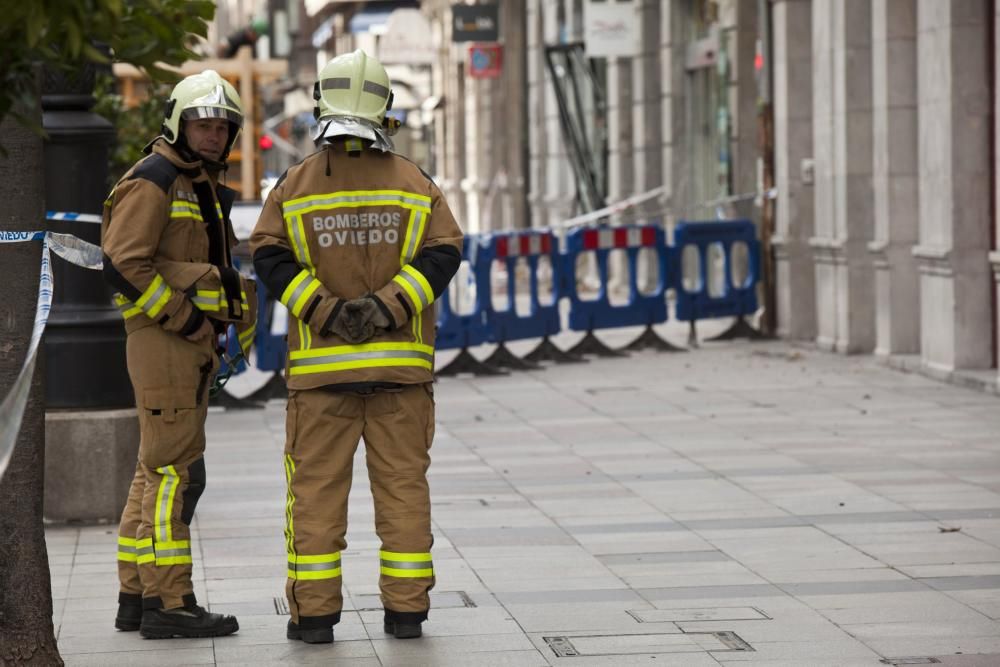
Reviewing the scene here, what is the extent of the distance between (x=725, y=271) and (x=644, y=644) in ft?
41.3

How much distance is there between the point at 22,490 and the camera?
5719 millimetres

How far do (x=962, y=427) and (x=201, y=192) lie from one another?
6.60 meters

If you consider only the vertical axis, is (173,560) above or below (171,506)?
below

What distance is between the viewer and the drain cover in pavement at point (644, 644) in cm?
643

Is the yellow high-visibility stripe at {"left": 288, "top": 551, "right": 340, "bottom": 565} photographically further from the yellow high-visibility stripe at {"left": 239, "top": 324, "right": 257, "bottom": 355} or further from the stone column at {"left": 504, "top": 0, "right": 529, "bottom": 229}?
the stone column at {"left": 504, "top": 0, "right": 529, "bottom": 229}

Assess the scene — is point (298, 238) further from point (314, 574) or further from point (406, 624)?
point (406, 624)

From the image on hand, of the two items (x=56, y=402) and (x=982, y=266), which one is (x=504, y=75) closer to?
(x=982, y=266)

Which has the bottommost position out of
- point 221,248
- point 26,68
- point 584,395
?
point 584,395

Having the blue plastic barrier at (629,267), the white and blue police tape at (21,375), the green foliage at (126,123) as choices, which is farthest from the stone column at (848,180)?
the white and blue police tape at (21,375)

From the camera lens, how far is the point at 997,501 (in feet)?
30.9

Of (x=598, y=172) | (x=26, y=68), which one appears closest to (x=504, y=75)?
(x=598, y=172)

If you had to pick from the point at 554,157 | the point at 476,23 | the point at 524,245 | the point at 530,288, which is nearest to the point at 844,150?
the point at 524,245

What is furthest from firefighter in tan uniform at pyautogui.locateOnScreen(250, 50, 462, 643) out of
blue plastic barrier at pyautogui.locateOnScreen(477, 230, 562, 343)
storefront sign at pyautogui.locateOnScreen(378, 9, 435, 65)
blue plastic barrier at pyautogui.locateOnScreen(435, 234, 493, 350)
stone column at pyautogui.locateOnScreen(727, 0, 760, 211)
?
storefront sign at pyautogui.locateOnScreen(378, 9, 435, 65)

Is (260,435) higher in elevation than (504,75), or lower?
lower
